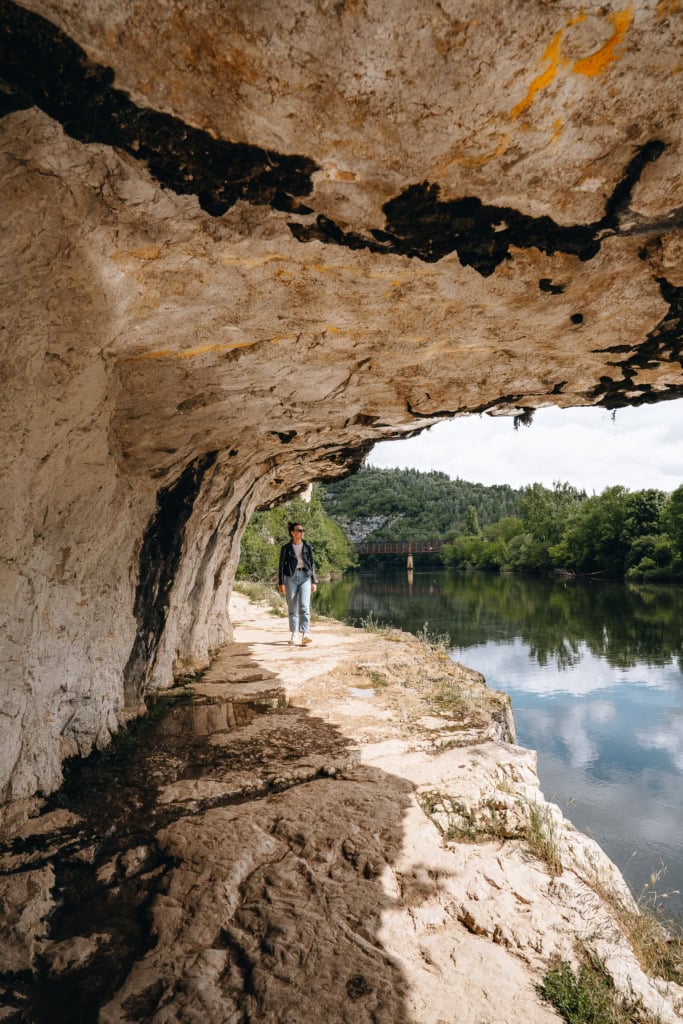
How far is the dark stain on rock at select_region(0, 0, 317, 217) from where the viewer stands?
1519mm

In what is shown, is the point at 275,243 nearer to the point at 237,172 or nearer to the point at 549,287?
the point at 237,172

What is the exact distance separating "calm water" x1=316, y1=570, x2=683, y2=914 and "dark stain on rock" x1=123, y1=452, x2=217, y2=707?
3684 millimetres

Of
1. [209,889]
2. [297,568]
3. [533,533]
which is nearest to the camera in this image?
[209,889]

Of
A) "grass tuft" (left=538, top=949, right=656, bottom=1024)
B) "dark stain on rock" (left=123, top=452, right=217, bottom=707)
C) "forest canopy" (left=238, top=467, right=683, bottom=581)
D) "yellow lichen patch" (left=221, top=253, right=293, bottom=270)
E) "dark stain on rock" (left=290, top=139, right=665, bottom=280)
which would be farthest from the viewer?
"forest canopy" (left=238, top=467, right=683, bottom=581)

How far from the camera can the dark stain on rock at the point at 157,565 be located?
4758 millimetres

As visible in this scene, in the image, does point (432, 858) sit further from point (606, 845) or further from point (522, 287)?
point (606, 845)

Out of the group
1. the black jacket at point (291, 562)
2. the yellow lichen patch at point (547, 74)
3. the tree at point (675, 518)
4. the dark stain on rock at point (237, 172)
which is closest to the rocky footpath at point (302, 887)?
the dark stain on rock at point (237, 172)

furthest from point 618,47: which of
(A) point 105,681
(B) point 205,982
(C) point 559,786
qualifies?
(C) point 559,786

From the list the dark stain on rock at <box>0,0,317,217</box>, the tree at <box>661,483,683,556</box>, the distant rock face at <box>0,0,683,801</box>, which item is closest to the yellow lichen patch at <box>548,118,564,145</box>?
the distant rock face at <box>0,0,683,801</box>

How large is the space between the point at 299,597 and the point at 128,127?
7.26m

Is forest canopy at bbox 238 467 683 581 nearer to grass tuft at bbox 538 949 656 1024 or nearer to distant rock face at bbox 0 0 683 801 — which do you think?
distant rock face at bbox 0 0 683 801

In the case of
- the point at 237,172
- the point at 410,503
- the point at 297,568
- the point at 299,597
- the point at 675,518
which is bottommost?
the point at 299,597

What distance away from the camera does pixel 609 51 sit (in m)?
1.60

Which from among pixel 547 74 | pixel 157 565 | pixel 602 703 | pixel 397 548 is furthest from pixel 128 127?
pixel 397 548
